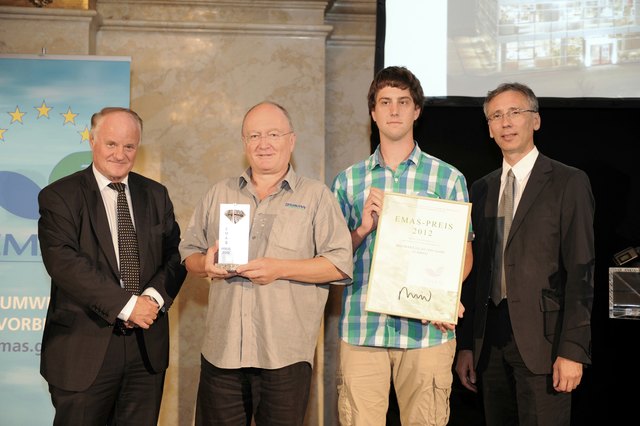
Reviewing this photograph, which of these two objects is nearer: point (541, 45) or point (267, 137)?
point (267, 137)

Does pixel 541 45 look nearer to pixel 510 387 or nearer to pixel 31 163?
pixel 510 387

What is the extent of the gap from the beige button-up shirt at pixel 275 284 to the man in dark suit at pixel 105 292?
248 mm

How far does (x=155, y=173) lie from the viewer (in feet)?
12.7

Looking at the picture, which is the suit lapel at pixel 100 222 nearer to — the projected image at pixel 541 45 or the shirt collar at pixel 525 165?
the shirt collar at pixel 525 165

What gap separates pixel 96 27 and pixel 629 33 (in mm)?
2984

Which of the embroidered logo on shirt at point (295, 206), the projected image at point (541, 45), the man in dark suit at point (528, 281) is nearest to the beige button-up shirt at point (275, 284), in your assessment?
the embroidered logo on shirt at point (295, 206)

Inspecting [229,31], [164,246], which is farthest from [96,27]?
[164,246]

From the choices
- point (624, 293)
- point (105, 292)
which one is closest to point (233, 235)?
point (105, 292)

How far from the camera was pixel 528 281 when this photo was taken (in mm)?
2734

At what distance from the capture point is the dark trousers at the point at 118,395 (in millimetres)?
2586

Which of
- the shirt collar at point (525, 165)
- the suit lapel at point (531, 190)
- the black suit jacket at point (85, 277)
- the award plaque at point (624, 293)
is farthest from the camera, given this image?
the award plaque at point (624, 293)

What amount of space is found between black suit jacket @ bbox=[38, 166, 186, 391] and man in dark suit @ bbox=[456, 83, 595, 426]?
1.31m

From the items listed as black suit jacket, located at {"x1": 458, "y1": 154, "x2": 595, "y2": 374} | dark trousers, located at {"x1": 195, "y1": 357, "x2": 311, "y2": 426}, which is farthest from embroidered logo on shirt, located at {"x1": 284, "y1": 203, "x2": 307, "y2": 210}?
black suit jacket, located at {"x1": 458, "y1": 154, "x2": 595, "y2": 374}

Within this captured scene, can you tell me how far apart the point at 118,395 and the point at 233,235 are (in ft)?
2.84
